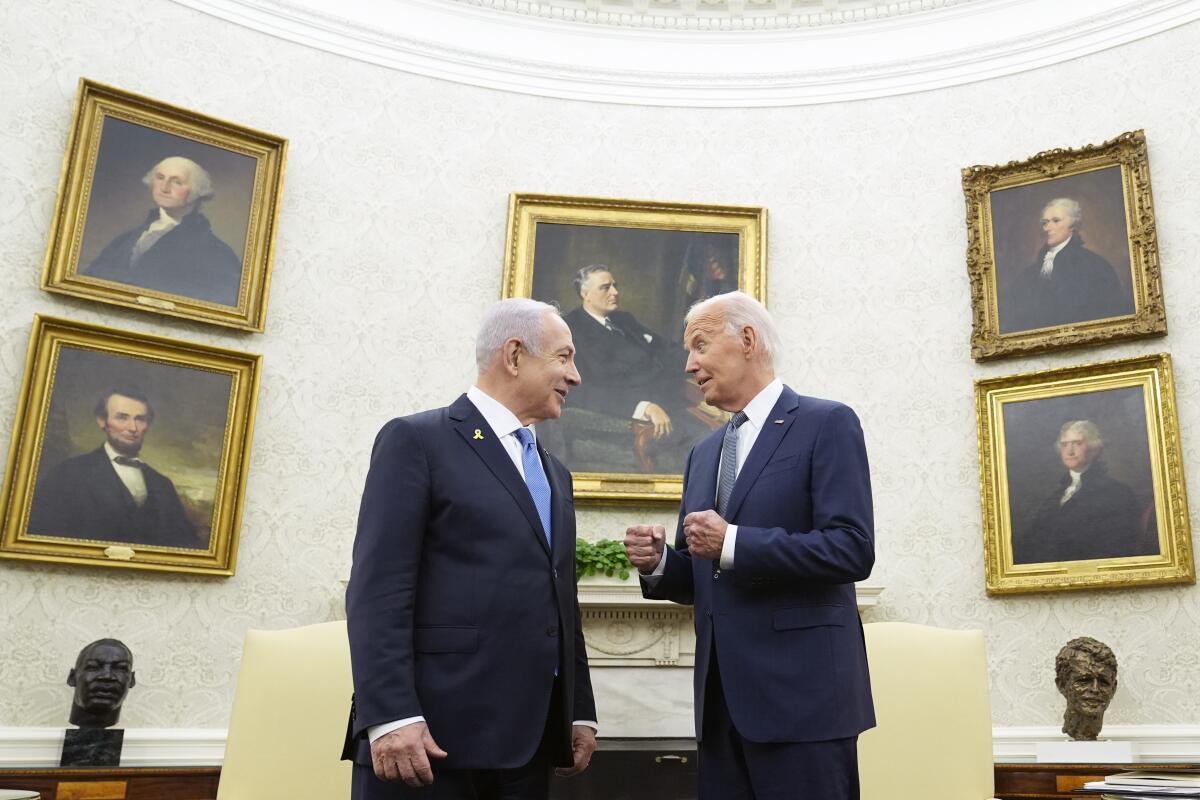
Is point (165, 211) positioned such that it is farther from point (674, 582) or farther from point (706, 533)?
point (706, 533)

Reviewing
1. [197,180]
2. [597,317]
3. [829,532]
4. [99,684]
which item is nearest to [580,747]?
[829,532]

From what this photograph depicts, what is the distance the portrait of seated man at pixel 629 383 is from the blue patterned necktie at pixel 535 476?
10.4ft

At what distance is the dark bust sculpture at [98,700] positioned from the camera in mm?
4484

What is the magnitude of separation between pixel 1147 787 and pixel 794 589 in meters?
1.09

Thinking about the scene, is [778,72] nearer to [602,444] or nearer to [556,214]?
[556,214]

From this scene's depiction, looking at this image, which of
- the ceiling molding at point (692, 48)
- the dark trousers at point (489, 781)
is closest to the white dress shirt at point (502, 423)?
the dark trousers at point (489, 781)

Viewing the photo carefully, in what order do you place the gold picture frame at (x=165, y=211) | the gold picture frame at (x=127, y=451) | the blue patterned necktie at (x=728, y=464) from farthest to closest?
the gold picture frame at (x=165, y=211)
the gold picture frame at (x=127, y=451)
the blue patterned necktie at (x=728, y=464)

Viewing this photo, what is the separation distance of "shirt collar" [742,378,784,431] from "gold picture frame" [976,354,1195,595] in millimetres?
3175

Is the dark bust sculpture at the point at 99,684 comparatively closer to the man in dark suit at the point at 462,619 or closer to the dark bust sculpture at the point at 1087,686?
the man in dark suit at the point at 462,619

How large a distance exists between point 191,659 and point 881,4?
5.76 meters

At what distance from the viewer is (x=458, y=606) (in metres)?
2.46

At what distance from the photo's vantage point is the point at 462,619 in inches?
96.6

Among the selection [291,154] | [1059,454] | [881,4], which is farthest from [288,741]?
[881,4]

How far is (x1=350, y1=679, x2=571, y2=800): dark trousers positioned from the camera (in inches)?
91.8
